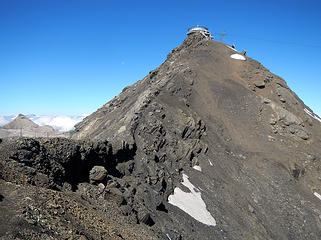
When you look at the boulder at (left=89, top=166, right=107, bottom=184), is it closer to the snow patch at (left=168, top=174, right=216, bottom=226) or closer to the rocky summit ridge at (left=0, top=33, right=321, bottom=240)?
the rocky summit ridge at (left=0, top=33, right=321, bottom=240)

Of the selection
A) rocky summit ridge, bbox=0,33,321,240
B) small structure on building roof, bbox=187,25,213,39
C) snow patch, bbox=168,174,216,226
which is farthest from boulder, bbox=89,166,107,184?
small structure on building roof, bbox=187,25,213,39

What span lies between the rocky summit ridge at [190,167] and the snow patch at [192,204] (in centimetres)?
13

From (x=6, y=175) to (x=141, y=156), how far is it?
49.8 ft

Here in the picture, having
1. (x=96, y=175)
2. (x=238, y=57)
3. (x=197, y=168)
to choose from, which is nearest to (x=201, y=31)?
(x=238, y=57)

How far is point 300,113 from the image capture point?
154 feet

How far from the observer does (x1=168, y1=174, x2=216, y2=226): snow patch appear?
76.4ft

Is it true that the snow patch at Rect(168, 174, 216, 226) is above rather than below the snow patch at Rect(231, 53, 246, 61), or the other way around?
below

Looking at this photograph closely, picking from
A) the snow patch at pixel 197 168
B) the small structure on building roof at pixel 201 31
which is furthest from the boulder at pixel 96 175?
the small structure on building roof at pixel 201 31

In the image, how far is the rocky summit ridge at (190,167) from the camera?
504 inches

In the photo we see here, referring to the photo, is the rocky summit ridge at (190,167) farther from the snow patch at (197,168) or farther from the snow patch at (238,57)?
the snow patch at (238,57)

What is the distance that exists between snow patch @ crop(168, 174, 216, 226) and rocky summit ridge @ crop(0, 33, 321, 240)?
13 cm

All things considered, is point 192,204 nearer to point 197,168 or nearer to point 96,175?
point 197,168

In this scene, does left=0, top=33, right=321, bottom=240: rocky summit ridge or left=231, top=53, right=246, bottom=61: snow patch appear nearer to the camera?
left=0, top=33, right=321, bottom=240: rocky summit ridge

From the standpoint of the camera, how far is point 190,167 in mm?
30484
